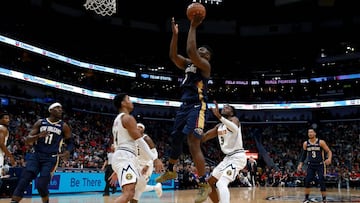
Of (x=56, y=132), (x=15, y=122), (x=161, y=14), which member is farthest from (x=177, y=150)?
(x=161, y=14)

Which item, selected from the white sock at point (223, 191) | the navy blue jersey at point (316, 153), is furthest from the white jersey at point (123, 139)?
the navy blue jersey at point (316, 153)

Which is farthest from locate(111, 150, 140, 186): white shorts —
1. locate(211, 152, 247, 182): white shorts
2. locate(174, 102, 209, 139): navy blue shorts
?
locate(211, 152, 247, 182): white shorts

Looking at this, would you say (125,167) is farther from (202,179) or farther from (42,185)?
(42,185)

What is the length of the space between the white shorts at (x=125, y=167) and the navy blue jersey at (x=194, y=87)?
116cm

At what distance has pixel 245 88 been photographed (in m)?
40.9

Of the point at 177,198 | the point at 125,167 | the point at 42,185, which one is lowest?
the point at 177,198

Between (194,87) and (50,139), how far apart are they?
2962 millimetres

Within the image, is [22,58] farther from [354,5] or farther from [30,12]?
[354,5]

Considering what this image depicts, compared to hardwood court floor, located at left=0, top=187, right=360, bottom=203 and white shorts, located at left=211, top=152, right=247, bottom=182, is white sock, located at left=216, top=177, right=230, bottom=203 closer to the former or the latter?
white shorts, located at left=211, top=152, right=247, bottom=182

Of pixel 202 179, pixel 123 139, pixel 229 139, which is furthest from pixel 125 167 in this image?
pixel 229 139

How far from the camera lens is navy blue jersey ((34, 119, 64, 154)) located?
7193mm

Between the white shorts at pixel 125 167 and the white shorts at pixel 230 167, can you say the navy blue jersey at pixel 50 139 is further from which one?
the white shorts at pixel 230 167

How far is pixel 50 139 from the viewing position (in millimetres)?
7246

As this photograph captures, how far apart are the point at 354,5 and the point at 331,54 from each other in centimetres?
653
